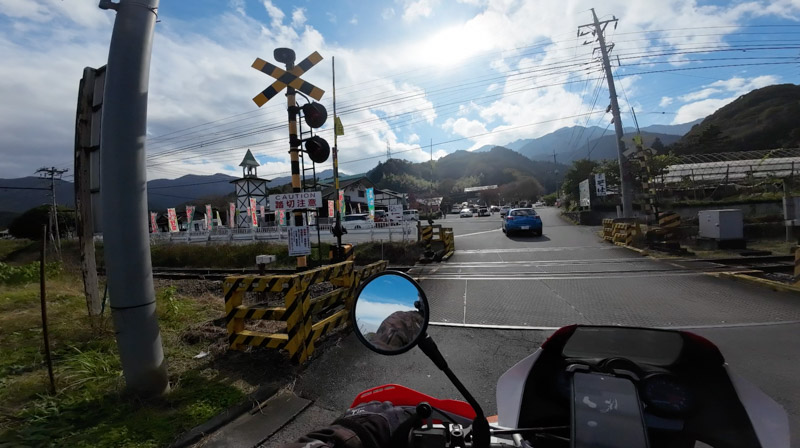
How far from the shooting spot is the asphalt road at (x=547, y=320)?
339 cm

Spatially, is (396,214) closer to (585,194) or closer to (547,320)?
(547,320)

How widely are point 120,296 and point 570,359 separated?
11.2ft

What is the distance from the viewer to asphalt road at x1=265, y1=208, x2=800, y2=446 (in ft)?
11.1

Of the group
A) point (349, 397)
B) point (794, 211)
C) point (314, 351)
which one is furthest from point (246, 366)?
point (794, 211)

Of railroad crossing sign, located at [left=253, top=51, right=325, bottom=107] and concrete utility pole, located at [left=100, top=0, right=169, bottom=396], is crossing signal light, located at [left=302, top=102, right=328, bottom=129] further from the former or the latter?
concrete utility pole, located at [left=100, top=0, right=169, bottom=396]

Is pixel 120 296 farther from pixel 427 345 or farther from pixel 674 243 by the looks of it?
pixel 674 243

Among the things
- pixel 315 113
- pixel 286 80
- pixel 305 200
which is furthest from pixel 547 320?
pixel 286 80

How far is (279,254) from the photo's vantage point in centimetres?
1470

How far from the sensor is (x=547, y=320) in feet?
17.5

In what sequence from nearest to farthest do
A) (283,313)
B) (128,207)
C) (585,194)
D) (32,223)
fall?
(128,207)
(283,313)
(585,194)
(32,223)

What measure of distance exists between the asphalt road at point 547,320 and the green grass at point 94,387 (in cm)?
81

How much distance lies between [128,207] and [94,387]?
168cm

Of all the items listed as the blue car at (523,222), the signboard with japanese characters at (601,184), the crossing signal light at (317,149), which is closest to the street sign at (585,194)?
the signboard with japanese characters at (601,184)

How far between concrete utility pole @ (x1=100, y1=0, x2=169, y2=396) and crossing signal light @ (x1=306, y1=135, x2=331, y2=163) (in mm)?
3637
